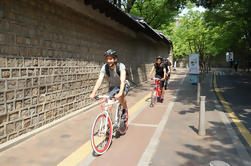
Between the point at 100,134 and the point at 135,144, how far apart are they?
934mm

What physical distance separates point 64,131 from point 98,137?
1664mm

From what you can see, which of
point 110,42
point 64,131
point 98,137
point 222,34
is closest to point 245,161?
point 98,137

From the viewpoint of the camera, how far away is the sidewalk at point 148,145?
369cm

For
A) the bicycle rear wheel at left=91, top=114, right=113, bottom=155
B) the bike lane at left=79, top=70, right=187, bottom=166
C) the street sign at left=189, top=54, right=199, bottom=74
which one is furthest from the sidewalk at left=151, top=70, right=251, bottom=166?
the street sign at left=189, top=54, right=199, bottom=74

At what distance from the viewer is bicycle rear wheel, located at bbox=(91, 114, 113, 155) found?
3.71 m

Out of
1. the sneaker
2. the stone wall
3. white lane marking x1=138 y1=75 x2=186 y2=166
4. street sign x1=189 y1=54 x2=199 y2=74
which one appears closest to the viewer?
white lane marking x1=138 y1=75 x2=186 y2=166

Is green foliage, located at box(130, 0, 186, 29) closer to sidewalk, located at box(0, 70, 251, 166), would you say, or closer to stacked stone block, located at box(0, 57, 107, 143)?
stacked stone block, located at box(0, 57, 107, 143)

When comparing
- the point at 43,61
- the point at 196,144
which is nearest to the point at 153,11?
the point at 43,61

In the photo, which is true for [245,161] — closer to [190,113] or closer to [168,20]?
[190,113]

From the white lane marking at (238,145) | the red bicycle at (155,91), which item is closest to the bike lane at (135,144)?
the red bicycle at (155,91)

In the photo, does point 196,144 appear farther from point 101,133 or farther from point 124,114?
point 101,133

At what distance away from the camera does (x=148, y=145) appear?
171 inches

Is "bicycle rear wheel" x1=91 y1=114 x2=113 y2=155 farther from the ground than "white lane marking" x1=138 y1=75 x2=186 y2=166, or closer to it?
farther from the ground

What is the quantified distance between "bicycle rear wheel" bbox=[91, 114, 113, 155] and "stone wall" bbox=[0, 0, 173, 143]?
5.98 ft
